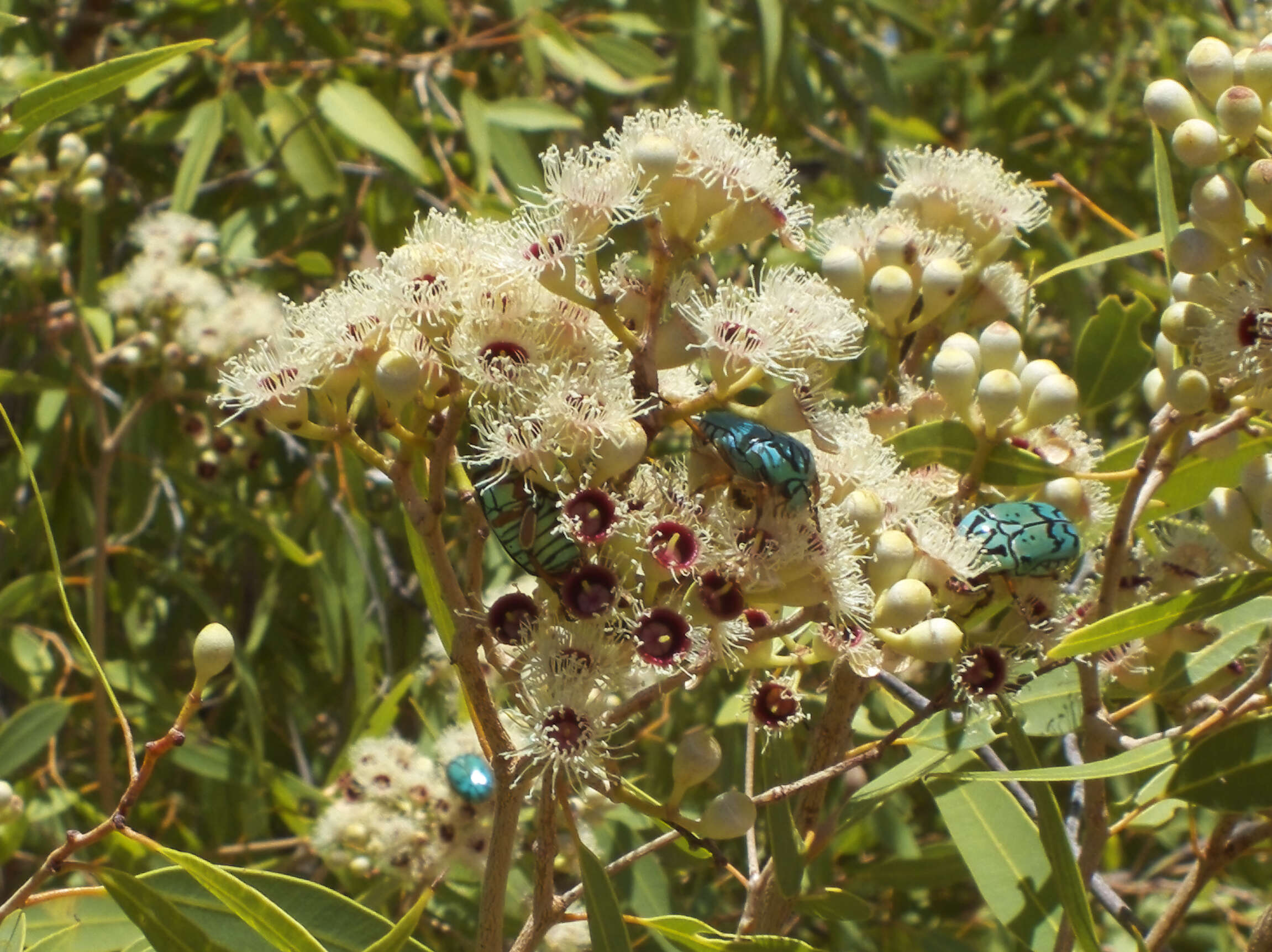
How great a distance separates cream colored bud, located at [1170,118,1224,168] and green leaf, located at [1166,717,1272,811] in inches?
19.1

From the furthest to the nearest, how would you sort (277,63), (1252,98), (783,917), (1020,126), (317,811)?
(1020,126) < (277,63) < (317,811) < (783,917) < (1252,98)

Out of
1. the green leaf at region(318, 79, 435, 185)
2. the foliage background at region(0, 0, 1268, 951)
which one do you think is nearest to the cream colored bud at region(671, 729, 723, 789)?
the foliage background at region(0, 0, 1268, 951)

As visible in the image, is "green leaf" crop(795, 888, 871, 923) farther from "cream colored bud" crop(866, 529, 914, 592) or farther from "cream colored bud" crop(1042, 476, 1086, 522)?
"cream colored bud" crop(1042, 476, 1086, 522)

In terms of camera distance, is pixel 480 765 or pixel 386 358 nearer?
pixel 386 358

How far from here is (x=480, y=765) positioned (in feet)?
5.86

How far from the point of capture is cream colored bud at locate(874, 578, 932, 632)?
1066 millimetres

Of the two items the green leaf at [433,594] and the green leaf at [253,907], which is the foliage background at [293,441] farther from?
the green leaf at [253,907]

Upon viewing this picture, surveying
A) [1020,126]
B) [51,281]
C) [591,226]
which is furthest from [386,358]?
[1020,126]

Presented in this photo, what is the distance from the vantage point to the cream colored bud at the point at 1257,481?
114cm

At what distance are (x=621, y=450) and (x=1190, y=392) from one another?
48 centimetres

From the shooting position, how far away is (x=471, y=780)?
1.77 meters

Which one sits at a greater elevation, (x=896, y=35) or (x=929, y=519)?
(x=929, y=519)

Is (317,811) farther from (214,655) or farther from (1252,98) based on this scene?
(1252,98)

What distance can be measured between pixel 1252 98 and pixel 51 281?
7.61 feet
